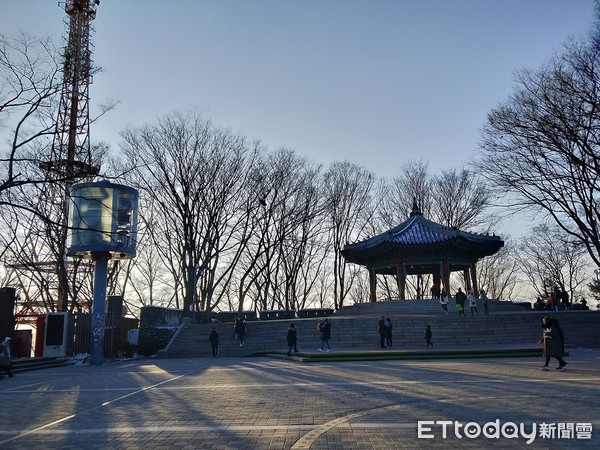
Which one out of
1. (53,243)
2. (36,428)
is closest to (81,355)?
(53,243)

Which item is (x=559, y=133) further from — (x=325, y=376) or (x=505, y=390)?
(x=325, y=376)

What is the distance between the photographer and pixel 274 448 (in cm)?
557

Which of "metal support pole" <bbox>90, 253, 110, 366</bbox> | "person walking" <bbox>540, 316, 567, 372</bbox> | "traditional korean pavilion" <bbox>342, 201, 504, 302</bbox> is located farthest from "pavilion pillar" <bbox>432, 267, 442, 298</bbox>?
"person walking" <bbox>540, 316, 567, 372</bbox>

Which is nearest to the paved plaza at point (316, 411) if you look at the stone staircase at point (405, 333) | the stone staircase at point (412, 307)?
the stone staircase at point (405, 333)

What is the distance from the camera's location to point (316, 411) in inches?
303

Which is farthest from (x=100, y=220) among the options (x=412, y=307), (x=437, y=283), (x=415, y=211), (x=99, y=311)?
(x=437, y=283)

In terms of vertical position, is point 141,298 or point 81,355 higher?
point 141,298

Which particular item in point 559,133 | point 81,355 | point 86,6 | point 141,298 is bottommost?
point 81,355

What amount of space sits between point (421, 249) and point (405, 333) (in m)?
9.21

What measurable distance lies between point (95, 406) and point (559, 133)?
13.7 metres

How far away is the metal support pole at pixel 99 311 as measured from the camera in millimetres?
21688

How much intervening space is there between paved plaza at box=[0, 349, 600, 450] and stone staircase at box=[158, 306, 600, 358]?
10681 millimetres

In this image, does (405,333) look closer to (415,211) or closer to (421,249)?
(421,249)

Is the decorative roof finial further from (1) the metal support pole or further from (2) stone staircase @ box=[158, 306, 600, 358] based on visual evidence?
(1) the metal support pole
